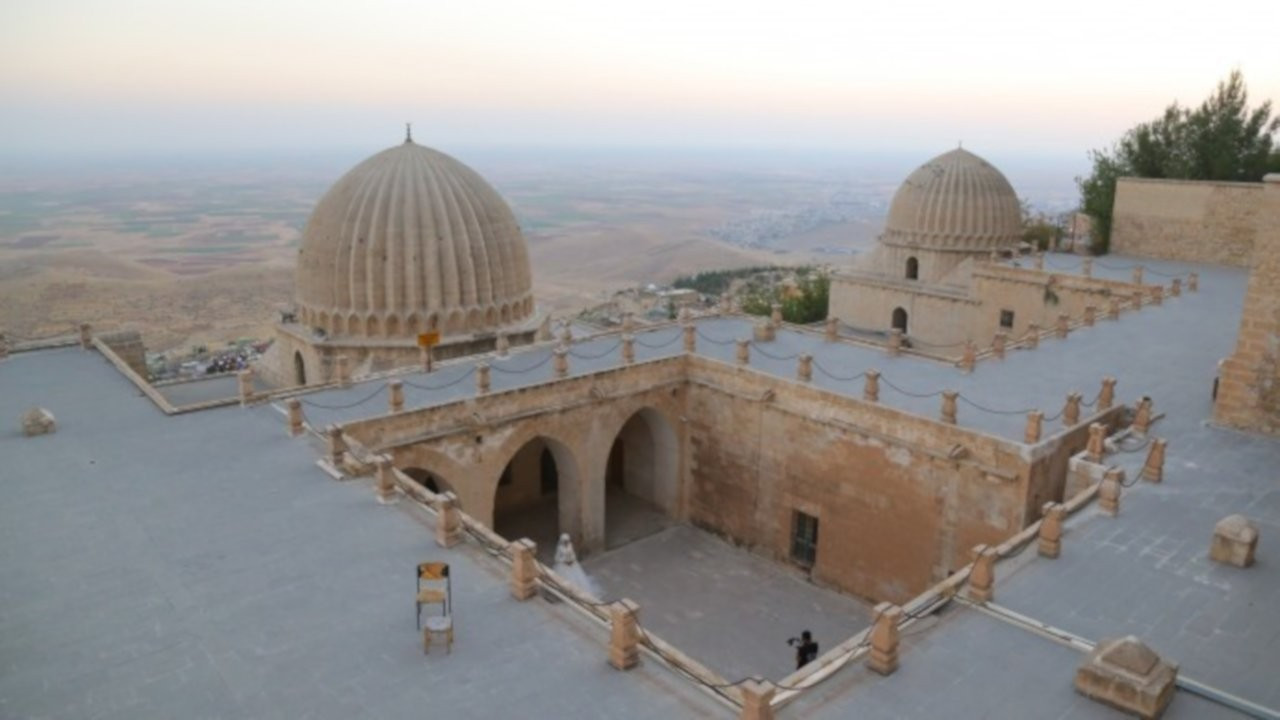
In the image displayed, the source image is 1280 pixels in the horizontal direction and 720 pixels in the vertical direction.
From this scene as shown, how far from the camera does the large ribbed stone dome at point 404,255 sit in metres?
21.6

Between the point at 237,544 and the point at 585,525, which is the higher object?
the point at 237,544

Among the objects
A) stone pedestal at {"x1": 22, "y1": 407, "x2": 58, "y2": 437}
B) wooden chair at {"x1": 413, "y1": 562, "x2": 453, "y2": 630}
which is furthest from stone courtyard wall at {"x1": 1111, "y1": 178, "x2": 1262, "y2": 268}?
stone pedestal at {"x1": 22, "y1": 407, "x2": 58, "y2": 437}

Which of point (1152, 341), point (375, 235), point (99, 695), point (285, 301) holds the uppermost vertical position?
point (375, 235)

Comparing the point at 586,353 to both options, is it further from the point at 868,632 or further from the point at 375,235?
the point at 868,632

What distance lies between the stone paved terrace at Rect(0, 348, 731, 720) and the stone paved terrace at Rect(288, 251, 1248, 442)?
3699 millimetres

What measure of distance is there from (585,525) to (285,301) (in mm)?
62638

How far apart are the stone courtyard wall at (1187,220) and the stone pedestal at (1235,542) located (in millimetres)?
24559

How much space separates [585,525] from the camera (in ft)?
68.8

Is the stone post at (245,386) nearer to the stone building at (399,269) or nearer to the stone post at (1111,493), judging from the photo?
the stone building at (399,269)

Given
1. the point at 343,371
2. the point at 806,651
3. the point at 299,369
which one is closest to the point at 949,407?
the point at 806,651

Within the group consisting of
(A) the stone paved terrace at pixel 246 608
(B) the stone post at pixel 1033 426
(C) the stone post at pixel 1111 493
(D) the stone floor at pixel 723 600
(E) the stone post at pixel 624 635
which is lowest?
(D) the stone floor at pixel 723 600

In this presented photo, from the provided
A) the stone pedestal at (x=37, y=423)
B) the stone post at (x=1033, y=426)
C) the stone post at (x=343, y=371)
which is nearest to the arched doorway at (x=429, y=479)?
the stone post at (x=343, y=371)

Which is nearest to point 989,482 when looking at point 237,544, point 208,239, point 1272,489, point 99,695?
point 1272,489

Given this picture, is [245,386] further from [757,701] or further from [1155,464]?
[1155,464]
